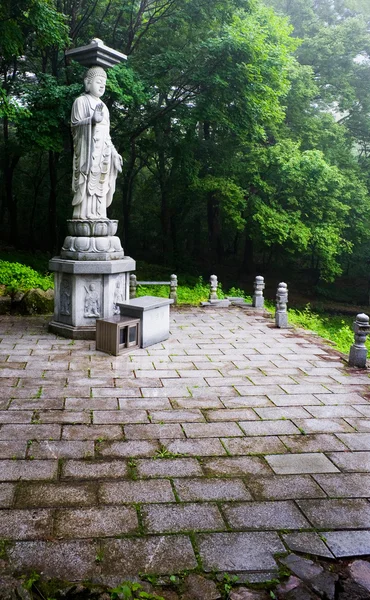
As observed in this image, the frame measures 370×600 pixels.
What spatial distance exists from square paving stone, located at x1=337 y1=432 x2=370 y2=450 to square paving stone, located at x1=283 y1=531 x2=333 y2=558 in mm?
1528

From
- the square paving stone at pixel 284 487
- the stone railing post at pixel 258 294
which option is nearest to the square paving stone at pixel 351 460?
the square paving stone at pixel 284 487

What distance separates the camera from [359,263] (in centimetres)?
2222

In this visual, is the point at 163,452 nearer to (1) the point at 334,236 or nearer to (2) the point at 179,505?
(2) the point at 179,505

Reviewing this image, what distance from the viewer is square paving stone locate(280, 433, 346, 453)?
4.38 m

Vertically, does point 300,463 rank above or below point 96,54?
below

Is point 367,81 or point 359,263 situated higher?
point 367,81

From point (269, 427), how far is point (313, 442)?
480 millimetres

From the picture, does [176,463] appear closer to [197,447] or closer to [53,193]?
[197,447]

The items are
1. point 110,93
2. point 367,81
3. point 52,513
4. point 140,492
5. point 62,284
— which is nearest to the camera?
point 52,513

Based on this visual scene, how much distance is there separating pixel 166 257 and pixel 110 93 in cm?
1017

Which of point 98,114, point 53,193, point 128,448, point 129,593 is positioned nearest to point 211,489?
point 128,448

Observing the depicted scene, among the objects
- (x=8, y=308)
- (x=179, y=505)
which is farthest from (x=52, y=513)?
(x=8, y=308)

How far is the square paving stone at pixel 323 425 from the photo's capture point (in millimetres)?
4824

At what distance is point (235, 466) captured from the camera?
3.99 m
